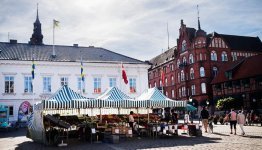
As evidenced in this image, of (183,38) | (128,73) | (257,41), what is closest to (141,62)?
(128,73)

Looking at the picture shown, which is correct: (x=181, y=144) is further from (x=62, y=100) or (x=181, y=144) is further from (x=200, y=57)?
(x=200, y=57)

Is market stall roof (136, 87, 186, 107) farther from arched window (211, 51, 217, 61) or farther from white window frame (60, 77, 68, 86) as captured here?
arched window (211, 51, 217, 61)

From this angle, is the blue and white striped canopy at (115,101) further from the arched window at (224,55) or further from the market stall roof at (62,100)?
the arched window at (224,55)

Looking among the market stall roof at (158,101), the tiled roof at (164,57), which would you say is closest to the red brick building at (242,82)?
the tiled roof at (164,57)

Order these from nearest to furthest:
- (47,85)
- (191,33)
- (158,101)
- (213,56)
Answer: (158,101)
(47,85)
(213,56)
(191,33)

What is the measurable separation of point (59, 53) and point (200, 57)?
28.3 m

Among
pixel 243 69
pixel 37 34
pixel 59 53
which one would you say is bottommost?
pixel 243 69

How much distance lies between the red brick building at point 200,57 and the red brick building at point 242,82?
3.30 m

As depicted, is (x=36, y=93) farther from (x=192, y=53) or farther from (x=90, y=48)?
(x=192, y=53)

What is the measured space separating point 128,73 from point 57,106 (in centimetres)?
2464

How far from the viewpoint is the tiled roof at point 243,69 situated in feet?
146

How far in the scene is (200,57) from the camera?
56281 mm

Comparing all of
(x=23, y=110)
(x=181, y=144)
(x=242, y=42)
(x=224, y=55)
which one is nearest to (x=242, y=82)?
(x=224, y=55)

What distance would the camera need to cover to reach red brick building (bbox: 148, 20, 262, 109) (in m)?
56.0
